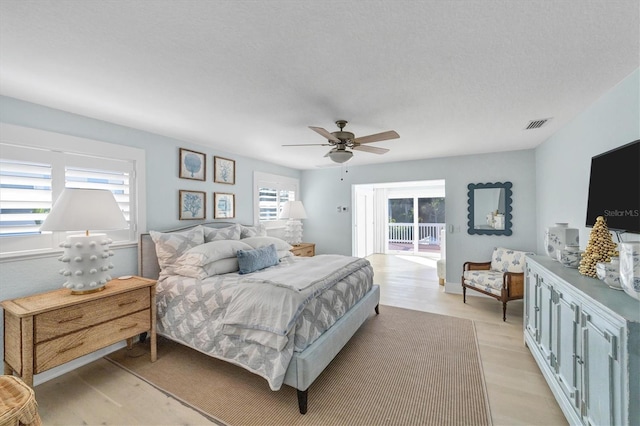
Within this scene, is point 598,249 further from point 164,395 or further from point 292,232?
point 292,232

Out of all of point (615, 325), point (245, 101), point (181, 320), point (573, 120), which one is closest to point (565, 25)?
point (615, 325)

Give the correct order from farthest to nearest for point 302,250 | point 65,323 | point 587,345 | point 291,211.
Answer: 1. point 302,250
2. point 291,211
3. point 65,323
4. point 587,345

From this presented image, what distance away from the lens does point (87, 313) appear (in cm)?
218

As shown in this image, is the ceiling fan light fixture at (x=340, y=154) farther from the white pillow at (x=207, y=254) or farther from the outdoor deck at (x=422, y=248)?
the outdoor deck at (x=422, y=248)

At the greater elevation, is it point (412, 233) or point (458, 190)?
point (458, 190)

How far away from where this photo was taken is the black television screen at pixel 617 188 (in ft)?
5.77

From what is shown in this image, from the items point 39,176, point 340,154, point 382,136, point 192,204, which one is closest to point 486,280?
point 382,136

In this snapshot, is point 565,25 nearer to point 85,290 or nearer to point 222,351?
point 222,351

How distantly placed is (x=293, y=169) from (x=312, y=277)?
3.89 m

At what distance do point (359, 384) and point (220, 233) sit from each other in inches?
98.9

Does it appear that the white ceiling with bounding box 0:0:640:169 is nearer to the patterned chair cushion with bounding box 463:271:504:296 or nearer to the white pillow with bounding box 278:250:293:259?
the white pillow with bounding box 278:250:293:259

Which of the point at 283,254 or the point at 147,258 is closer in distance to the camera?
the point at 147,258

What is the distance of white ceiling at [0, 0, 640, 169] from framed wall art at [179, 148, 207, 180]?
29.9 inches

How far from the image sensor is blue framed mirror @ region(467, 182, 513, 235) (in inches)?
176
